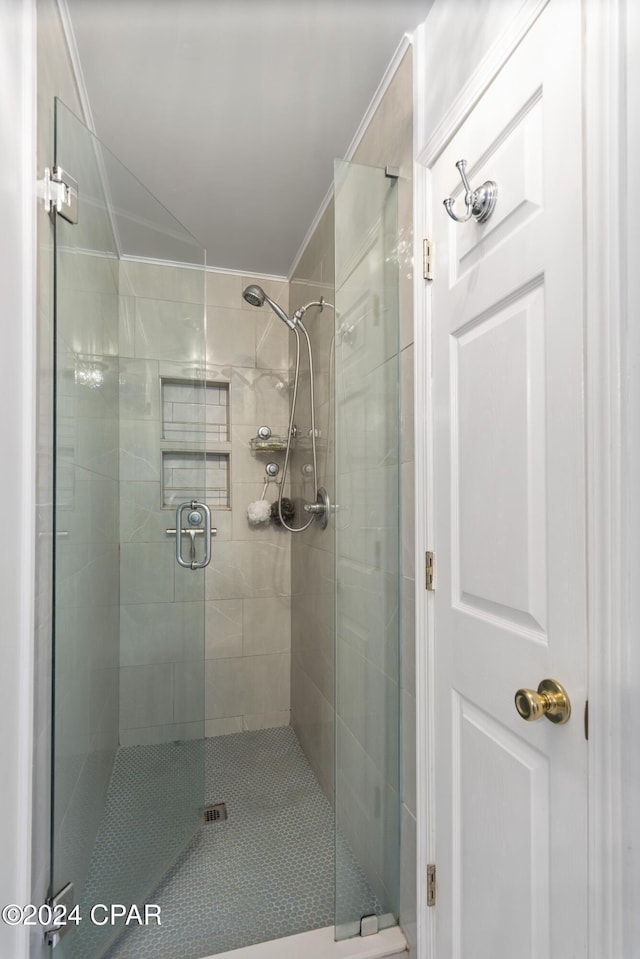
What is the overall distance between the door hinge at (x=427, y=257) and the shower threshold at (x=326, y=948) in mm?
1806

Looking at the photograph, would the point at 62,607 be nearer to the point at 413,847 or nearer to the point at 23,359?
the point at 23,359

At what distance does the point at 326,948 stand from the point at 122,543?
1313 mm

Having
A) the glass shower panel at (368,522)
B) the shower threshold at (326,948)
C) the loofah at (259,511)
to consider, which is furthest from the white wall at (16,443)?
the loofah at (259,511)

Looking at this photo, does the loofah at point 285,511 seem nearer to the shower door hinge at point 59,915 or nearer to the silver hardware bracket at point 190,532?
the silver hardware bracket at point 190,532

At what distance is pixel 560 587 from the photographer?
81 centimetres

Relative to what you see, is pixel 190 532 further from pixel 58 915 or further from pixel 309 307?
pixel 309 307

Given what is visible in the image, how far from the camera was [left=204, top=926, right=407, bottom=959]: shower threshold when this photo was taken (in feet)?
4.28

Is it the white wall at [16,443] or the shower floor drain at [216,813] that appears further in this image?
the shower floor drain at [216,813]

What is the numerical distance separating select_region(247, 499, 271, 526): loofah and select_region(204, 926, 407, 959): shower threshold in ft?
5.74

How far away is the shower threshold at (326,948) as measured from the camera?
1.30m

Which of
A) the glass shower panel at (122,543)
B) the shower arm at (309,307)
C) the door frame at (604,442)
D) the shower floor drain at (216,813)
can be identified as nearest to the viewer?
the door frame at (604,442)

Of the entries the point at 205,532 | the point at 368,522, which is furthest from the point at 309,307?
the point at 368,522

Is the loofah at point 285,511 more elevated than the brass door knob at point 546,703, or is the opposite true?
the loofah at point 285,511

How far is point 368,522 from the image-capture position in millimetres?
1453
